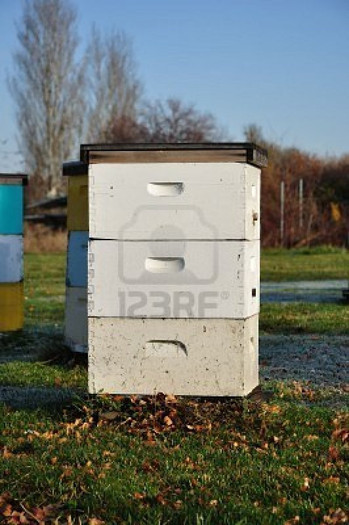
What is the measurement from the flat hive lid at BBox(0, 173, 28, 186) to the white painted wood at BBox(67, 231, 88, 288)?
7.91 ft

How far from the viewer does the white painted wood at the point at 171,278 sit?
542 cm

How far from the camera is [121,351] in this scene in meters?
5.50

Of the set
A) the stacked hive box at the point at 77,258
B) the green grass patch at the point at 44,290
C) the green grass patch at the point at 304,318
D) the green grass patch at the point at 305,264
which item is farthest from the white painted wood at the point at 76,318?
the green grass patch at the point at 305,264

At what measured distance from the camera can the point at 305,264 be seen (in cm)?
2333

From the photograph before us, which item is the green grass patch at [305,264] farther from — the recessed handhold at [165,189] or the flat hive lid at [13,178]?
the recessed handhold at [165,189]

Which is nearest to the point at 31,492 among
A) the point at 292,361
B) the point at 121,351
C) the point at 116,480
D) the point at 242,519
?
the point at 116,480

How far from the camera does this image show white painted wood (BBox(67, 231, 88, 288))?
25.1ft

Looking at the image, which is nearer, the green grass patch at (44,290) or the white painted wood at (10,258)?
the white painted wood at (10,258)

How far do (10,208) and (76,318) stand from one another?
8.66 feet

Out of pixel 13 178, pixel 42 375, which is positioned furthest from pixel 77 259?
pixel 13 178

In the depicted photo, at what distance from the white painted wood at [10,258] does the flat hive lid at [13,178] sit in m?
0.57

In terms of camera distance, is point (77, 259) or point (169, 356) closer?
point (169, 356)

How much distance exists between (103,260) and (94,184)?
0.44 metres

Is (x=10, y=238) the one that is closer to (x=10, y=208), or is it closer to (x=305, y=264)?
(x=10, y=208)
